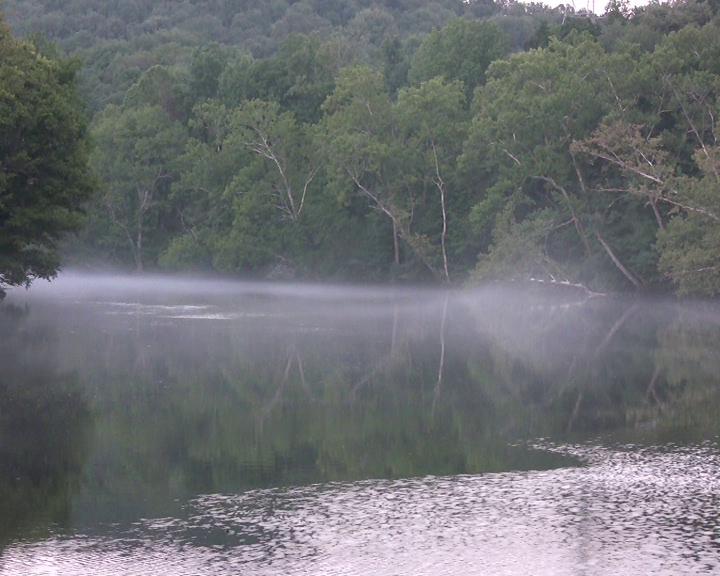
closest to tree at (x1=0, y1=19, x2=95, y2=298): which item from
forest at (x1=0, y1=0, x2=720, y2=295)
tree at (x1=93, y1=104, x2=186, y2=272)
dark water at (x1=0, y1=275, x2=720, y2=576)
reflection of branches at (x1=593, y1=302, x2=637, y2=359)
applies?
dark water at (x1=0, y1=275, x2=720, y2=576)

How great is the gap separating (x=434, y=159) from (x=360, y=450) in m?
46.1

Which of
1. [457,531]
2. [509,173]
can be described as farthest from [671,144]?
[457,531]

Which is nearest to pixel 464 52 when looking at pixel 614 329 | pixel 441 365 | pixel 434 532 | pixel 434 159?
pixel 434 159

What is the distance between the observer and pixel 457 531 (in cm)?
1427

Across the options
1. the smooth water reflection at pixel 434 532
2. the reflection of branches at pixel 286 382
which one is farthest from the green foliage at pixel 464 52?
the smooth water reflection at pixel 434 532

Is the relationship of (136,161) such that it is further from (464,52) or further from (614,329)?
(614,329)

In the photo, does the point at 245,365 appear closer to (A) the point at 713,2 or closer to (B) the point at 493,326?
(B) the point at 493,326

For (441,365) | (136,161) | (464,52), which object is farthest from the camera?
(136,161)

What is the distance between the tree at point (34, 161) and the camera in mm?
39706

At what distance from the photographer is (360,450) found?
19531 mm

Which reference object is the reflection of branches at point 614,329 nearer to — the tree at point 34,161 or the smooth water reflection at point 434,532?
the smooth water reflection at point 434,532

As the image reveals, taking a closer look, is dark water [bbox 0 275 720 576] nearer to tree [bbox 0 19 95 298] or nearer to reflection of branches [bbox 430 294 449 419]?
reflection of branches [bbox 430 294 449 419]

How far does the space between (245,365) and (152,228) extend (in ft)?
172

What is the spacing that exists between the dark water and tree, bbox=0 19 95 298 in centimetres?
332
